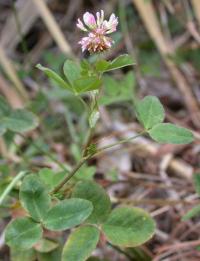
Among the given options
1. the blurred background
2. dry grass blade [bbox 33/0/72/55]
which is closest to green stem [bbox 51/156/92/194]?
the blurred background

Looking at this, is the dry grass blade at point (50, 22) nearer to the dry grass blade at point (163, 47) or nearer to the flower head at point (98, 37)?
the dry grass blade at point (163, 47)

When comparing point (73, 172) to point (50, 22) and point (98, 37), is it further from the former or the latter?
point (50, 22)

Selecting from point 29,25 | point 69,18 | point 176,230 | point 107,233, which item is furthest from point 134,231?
point 69,18

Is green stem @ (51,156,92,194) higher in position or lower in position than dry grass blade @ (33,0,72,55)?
lower

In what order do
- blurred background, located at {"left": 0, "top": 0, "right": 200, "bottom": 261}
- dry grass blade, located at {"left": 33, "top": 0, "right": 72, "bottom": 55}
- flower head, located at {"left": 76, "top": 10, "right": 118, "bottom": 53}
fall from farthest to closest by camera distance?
dry grass blade, located at {"left": 33, "top": 0, "right": 72, "bottom": 55} < blurred background, located at {"left": 0, "top": 0, "right": 200, "bottom": 261} < flower head, located at {"left": 76, "top": 10, "right": 118, "bottom": 53}

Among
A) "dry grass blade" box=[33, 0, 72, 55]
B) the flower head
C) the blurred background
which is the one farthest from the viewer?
"dry grass blade" box=[33, 0, 72, 55]

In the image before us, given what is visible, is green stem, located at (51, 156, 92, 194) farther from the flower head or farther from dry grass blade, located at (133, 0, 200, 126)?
dry grass blade, located at (133, 0, 200, 126)

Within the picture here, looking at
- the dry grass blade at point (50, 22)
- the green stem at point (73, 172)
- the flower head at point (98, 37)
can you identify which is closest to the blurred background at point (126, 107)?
the dry grass blade at point (50, 22)

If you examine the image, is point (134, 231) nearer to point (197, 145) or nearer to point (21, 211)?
point (21, 211)
